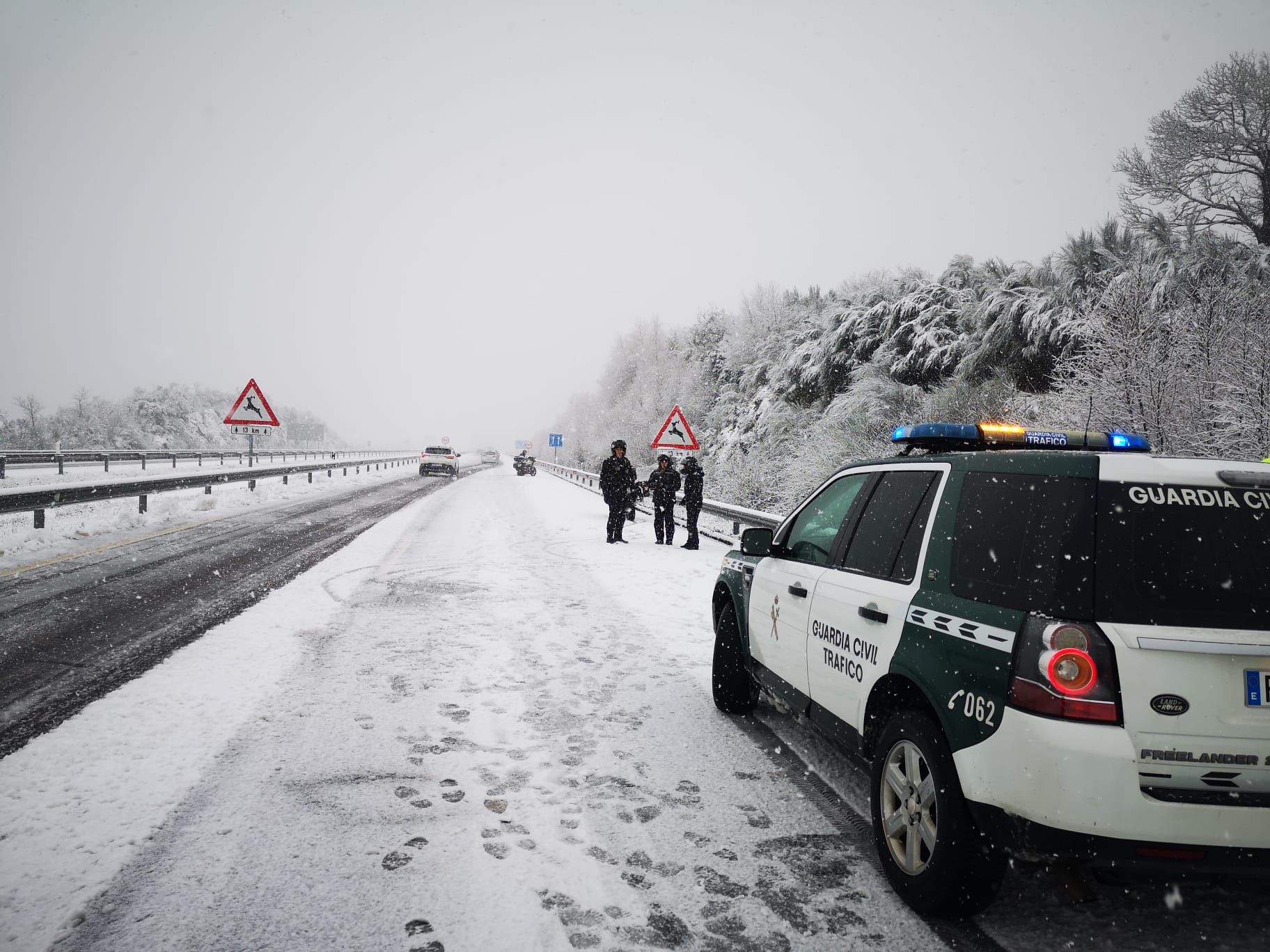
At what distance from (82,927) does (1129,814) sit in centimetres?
361

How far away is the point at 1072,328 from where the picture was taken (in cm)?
1642

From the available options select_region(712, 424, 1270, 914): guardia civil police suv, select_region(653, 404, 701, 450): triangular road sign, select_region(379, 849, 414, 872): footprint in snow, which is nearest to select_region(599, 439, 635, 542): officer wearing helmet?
select_region(653, 404, 701, 450): triangular road sign

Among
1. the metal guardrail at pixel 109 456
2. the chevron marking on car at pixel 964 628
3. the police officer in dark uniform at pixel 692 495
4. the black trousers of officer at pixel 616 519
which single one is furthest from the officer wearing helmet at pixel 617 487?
the metal guardrail at pixel 109 456

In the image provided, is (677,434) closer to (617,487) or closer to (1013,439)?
(617,487)

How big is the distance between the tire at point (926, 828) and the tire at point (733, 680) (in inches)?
77.8

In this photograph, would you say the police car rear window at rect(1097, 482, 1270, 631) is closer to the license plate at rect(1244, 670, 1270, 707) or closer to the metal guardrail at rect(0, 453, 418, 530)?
the license plate at rect(1244, 670, 1270, 707)

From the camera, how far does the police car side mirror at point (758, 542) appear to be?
183 inches

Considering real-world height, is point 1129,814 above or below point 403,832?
above

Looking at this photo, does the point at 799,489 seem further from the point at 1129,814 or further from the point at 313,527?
the point at 1129,814

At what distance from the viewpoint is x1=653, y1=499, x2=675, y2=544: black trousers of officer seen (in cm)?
1512

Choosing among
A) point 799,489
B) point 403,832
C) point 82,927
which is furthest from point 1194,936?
point 799,489

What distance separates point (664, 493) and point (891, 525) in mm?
11569

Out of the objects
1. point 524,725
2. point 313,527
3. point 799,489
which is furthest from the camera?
point 799,489

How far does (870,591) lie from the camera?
3369 mm
